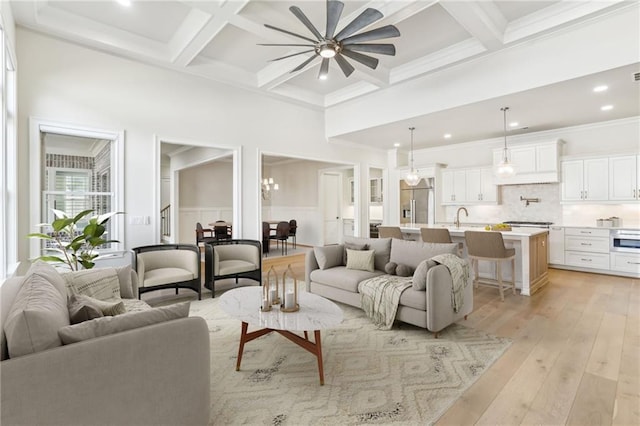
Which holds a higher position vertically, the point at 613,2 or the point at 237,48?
the point at 237,48

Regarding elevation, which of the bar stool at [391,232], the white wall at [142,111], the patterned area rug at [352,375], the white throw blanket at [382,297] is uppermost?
the white wall at [142,111]

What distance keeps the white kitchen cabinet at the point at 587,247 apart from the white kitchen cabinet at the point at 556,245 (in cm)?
6

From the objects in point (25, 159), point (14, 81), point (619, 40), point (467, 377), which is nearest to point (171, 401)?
point (467, 377)

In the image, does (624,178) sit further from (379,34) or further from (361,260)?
(379,34)

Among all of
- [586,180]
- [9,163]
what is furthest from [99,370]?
[586,180]

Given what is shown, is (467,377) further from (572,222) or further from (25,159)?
(572,222)

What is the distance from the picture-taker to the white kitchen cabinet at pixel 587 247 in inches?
217

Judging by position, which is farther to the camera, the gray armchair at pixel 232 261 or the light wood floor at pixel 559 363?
the gray armchair at pixel 232 261

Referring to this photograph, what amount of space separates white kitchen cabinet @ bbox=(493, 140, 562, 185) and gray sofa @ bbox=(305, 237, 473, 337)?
3643 mm

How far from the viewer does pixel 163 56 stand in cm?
435

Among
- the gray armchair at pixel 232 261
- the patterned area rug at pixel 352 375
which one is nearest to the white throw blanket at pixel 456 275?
the patterned area rug at pixel 352 375

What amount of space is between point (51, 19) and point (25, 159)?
5.25 feet

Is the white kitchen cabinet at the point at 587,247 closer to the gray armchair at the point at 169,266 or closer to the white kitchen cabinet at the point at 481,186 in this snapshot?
the white kitchen cabinet at the point at 481,186

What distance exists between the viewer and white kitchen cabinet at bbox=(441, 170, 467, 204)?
7.44 metres
